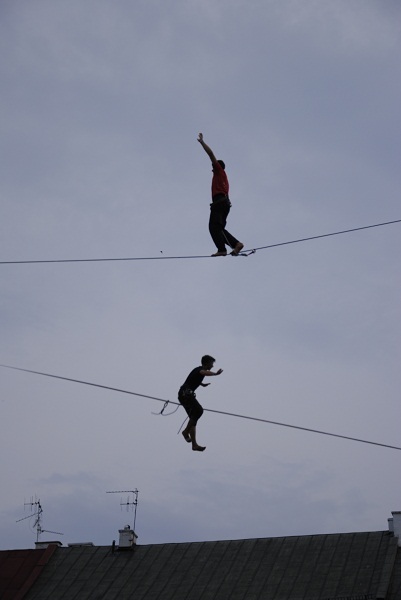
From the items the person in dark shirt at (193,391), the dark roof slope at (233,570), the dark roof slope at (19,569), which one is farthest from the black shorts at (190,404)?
the dark roof slope at (19,569)

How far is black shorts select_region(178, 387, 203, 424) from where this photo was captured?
2144 centimetres

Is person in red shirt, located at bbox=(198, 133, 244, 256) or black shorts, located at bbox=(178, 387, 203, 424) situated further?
person in red shirt, located at bbox=(198, 133, 244, 256)

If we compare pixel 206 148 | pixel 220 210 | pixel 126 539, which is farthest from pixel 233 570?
pixel 206 148

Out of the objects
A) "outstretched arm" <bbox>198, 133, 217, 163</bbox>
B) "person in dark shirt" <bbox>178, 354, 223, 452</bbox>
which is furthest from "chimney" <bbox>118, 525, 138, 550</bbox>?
"outstretched arm" <bbox>198, 133, 217, 163</bbox>

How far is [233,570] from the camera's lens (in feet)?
117

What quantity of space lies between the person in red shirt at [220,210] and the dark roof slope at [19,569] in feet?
57.5

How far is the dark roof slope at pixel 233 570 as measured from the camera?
111 feet

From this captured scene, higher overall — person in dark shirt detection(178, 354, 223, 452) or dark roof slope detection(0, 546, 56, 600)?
dark roof slope detection(0, 546, 56, 600)

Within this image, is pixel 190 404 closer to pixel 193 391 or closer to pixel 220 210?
pixel 193 391

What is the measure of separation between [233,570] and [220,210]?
51.5ft

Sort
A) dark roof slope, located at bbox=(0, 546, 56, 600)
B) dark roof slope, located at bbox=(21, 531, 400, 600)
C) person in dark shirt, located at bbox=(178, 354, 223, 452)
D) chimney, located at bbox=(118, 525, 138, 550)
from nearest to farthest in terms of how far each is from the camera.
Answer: person in dark shirt, located at bbox=(178, 354, 223, 452)
dark roof slope, located at bbox=(21, 531, 400, 600)
dark roof slope, located at bbox=(0, 546, 56, 600)
chimney, located at bbox=(118, 525, 138, 550)

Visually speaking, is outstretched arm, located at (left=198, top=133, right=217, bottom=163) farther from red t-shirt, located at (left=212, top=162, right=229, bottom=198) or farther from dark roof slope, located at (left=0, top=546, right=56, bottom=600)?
dark roof slope, located at (left=0, top=546, right=56, bottom=600)

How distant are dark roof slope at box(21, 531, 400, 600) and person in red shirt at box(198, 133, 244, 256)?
13611 millimetres

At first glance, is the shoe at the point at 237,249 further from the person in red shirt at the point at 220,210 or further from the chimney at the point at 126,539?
the chimney at the point at 126,539
